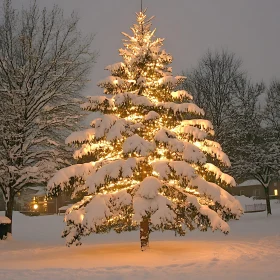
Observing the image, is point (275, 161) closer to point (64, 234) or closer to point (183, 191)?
point (183, 191)

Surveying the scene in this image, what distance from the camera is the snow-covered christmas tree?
13.2m

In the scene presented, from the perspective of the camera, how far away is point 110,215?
13.1 meters

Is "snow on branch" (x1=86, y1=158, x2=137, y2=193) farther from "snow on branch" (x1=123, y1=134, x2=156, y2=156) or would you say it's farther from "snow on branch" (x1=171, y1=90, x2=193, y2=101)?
"snow on branch" (x1=171, y1=90, x2=193, y2=101)

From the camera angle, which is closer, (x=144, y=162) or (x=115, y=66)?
(x=144, y=162)

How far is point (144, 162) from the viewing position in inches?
565

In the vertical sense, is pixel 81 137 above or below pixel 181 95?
below

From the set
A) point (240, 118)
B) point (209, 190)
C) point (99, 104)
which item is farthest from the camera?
point (240, 118)

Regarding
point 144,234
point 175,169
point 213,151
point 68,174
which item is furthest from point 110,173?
point 213,151

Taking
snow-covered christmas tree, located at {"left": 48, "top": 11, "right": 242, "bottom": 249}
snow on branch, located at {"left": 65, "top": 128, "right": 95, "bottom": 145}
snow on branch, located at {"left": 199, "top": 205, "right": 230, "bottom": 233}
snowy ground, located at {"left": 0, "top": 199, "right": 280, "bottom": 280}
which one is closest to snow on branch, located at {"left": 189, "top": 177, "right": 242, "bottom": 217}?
snow-covered christmas tree, located at {"left": 48, "top": 11, "right": 242, "bottom": 249}

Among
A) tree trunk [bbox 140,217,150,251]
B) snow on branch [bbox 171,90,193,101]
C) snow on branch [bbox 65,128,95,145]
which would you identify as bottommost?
tree trunk [bbox 140,217,150,251]

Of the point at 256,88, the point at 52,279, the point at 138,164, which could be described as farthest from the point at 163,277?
the point at 256,88

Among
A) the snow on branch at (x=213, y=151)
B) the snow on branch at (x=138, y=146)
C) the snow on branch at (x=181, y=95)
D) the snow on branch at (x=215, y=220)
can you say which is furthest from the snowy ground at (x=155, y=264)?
the snow on branch at (x=181, y=95)

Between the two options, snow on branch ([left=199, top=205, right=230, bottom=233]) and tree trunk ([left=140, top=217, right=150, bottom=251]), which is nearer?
snow on branch ([left=199, top=205, right=230, bottom=233])

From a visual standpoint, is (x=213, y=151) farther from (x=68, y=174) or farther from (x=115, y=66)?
(x=68, y=174)
